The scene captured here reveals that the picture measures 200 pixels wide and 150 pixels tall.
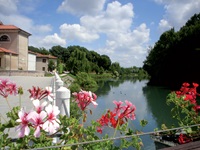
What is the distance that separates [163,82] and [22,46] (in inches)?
1078

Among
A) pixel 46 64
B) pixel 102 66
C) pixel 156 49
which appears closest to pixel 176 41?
pixel 156 49

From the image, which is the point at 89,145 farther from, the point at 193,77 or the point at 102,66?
the point at 102,66

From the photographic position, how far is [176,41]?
39.4m

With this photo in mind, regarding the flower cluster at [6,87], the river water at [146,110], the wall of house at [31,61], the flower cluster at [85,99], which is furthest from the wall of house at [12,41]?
the flower cluster at [85,99]

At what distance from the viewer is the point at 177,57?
38.2m

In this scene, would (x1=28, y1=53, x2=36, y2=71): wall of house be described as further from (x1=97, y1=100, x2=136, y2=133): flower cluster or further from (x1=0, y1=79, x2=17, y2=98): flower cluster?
(x1=97, y1=100, x2=136, y2=133): flower cluster

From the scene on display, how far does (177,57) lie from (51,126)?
1570 inches

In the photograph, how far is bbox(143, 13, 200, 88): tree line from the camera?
114 ft

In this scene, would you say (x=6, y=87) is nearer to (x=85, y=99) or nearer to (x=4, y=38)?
(x=85, y=99)

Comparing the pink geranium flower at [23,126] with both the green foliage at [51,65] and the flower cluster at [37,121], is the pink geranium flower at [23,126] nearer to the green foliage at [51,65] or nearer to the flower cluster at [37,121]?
the flower cluster at [37,121]

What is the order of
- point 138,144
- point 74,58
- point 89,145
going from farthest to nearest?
1. point 74,58
2. point 138,144
3. point 89,145

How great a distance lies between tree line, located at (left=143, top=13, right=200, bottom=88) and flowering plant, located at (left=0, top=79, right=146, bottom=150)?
33.7m

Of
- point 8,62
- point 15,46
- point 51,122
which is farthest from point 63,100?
point 15,46

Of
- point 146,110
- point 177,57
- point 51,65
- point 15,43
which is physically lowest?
point 146,110
